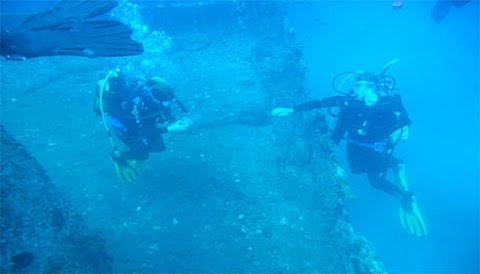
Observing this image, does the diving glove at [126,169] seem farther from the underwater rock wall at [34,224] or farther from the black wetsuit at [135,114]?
the underwater rock wall at [34,224]

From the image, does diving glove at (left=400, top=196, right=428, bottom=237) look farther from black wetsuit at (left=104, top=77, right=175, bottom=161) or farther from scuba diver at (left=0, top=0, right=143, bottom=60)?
scuba diver at (left=0, top=0, right=143, bottom=60)

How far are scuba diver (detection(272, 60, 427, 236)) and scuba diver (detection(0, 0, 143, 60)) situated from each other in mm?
3798

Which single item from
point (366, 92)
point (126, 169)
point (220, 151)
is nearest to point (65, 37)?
point (126, 169)

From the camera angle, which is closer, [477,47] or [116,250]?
[116,250]

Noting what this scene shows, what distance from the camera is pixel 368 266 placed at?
4168mm

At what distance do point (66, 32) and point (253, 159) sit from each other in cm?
406

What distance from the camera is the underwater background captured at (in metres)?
4.77

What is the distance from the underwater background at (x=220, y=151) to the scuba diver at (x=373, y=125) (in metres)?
1.00

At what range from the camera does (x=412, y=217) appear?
623cm

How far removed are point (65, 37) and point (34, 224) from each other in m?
1.53

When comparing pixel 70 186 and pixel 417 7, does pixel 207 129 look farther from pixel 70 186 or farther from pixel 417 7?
pixel 417 7

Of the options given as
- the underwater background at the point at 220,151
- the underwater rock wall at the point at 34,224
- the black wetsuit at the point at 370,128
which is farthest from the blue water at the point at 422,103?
the underwater rock wall at the point at 34,224

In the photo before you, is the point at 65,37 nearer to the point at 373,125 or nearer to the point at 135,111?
the point at 135,111

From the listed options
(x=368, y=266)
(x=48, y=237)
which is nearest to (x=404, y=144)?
(x=368, y=266)
